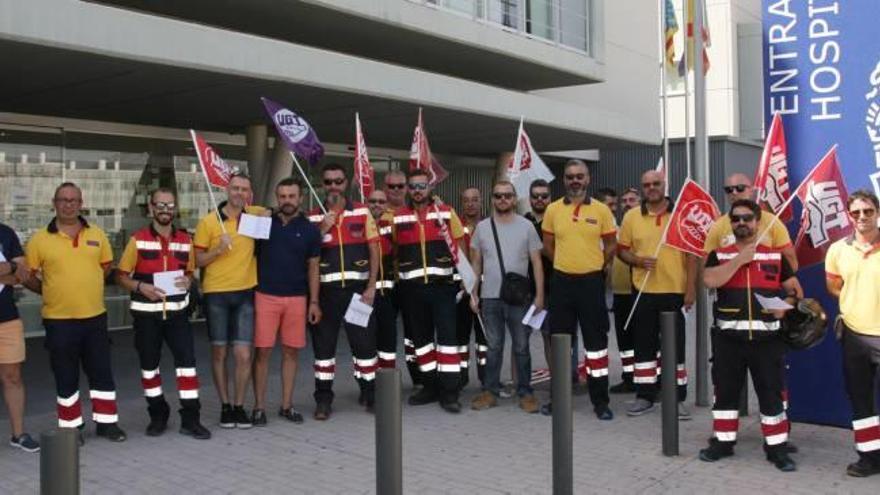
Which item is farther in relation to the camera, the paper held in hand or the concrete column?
the concrete column

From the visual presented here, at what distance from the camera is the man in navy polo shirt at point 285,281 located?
6.83 meters

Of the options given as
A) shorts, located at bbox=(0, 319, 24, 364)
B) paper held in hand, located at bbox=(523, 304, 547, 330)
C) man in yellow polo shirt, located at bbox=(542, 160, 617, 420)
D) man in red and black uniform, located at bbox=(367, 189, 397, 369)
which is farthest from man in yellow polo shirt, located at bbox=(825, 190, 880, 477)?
shorts, located at bbox=(0, 319, 24, 364)

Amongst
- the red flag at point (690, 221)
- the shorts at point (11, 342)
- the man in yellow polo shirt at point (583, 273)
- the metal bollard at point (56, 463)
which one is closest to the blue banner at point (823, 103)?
the red flag at point (690, 221)

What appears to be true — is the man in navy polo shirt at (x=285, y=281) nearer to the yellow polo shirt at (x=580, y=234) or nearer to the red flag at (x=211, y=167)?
the red flag at (x=211, y=167)

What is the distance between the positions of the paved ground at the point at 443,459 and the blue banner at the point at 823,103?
41cm

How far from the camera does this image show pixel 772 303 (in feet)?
18.6

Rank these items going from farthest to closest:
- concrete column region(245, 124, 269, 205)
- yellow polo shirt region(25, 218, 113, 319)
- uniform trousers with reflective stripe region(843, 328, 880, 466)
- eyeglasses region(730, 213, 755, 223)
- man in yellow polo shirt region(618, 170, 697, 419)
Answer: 1. concrete column region(245, 124, 269, 205)
2. man in yellow polo shirt region(618, 170, 697, 419)
3. yellow polo shirt region(25, 218, 113, 319)
4. eyeglasses region(730, 213, 755, 223)
5. uniform trousers with reflective stripe region(843, 328, 880, 466)

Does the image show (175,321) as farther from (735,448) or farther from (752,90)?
(752,90)

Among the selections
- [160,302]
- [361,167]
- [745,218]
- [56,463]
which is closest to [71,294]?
[160,302]

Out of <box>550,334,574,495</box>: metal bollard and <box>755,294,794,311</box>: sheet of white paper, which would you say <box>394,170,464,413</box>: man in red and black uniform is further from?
<box>550,334,574,495</box>: metal bollard

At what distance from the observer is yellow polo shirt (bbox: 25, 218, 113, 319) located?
6133 millimetres

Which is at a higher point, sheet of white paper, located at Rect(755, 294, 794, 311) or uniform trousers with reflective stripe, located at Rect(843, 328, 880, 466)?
→ sheet of white paper, located at Rect(755, 294, 794, 311)

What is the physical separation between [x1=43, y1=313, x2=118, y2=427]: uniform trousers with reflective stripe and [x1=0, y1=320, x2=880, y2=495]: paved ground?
30 cm

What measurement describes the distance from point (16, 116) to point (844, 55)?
1033 cm
